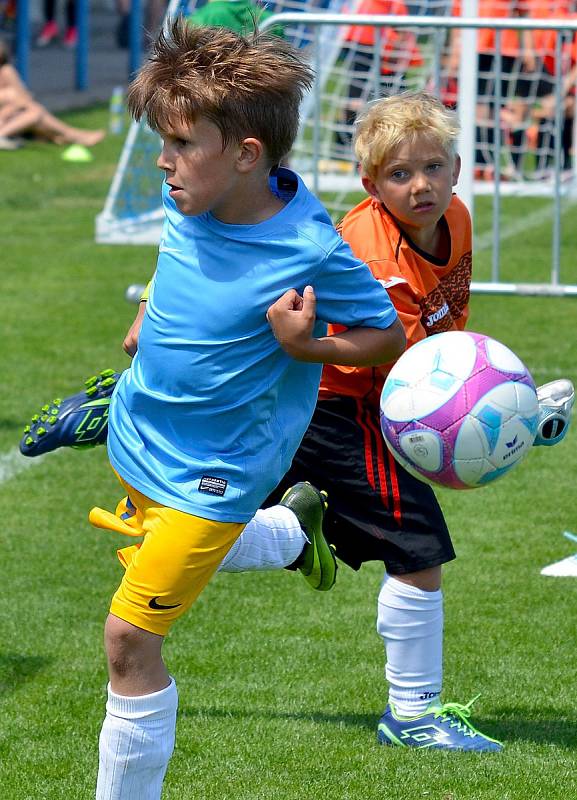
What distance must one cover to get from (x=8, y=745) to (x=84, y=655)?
2.14ft

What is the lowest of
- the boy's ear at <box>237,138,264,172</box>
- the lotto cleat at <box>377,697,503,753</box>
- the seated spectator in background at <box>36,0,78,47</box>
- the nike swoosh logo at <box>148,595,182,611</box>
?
the seated spectator in background at <box>36,0,78,47</box>

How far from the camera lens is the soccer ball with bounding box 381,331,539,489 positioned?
11.1ft

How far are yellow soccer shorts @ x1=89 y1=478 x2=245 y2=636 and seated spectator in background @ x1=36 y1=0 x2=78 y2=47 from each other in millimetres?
30440

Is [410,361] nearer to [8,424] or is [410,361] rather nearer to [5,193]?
[8,424]

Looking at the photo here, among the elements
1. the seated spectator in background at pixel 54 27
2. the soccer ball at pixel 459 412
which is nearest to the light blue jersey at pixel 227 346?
the soccer ball at pixel 459 412

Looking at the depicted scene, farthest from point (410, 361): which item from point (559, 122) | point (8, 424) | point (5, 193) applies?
point (5, 193)

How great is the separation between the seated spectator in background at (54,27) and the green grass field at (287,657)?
86.8 feet

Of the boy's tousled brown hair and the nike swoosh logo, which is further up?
the boy's tousled brown hair

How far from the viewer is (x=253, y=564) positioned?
370 centimetres

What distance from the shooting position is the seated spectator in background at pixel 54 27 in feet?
106

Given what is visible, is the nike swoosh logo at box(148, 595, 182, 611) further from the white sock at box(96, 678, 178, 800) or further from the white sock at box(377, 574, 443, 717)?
the white sock at box(377, 574, 443, 717)

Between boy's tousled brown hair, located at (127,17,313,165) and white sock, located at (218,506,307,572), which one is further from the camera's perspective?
white sock, located at (218,506,307,572)

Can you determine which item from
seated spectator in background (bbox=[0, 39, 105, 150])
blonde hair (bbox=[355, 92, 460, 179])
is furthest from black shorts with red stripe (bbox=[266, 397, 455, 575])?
seated spectator in background (bbox=[0, 39, 105, 150])

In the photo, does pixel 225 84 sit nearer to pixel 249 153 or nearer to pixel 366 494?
pixel 249 153
